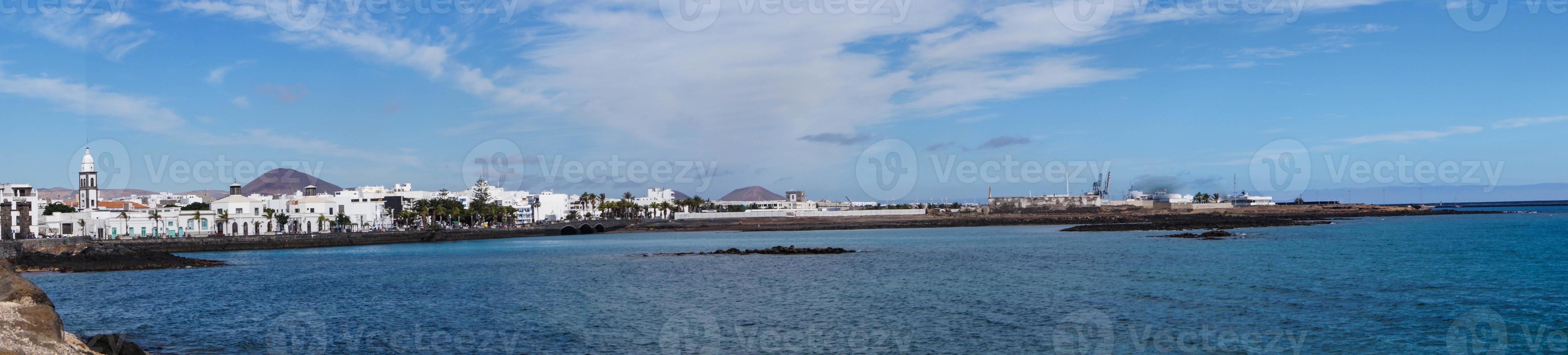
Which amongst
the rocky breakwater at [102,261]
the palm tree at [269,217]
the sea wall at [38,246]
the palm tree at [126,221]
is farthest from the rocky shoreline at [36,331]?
the palm tree at [269,217]

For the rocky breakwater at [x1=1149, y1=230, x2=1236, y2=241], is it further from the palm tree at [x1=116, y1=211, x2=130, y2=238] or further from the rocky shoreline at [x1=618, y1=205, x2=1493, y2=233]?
the palm tree at [x1=116, y1=211, x2=130, y2=238]

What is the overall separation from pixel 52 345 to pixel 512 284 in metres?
22.9

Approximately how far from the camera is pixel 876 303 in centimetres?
2812

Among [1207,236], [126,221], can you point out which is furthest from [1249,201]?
A: [126,221]

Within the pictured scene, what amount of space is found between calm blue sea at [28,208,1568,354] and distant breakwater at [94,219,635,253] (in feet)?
84.2

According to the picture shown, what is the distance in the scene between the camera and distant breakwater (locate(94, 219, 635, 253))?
75.8 metres

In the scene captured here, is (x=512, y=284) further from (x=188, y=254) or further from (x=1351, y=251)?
(x=188, y=254)

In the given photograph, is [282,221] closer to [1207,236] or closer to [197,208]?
[197,208]

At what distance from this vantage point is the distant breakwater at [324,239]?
249 ft

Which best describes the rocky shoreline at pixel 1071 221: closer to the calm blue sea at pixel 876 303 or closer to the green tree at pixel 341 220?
the green tree at pixel 341 220

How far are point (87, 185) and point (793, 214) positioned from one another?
302ft

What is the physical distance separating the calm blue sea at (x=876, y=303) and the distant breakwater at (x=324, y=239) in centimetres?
2565

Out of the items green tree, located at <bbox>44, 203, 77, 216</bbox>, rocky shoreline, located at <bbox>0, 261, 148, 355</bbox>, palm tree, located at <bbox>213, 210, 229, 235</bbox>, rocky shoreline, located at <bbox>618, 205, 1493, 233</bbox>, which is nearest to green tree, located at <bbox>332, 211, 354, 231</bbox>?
palm tree, located at <bbox>213, 210, 229, 235</bbox>

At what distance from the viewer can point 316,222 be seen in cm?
10406
